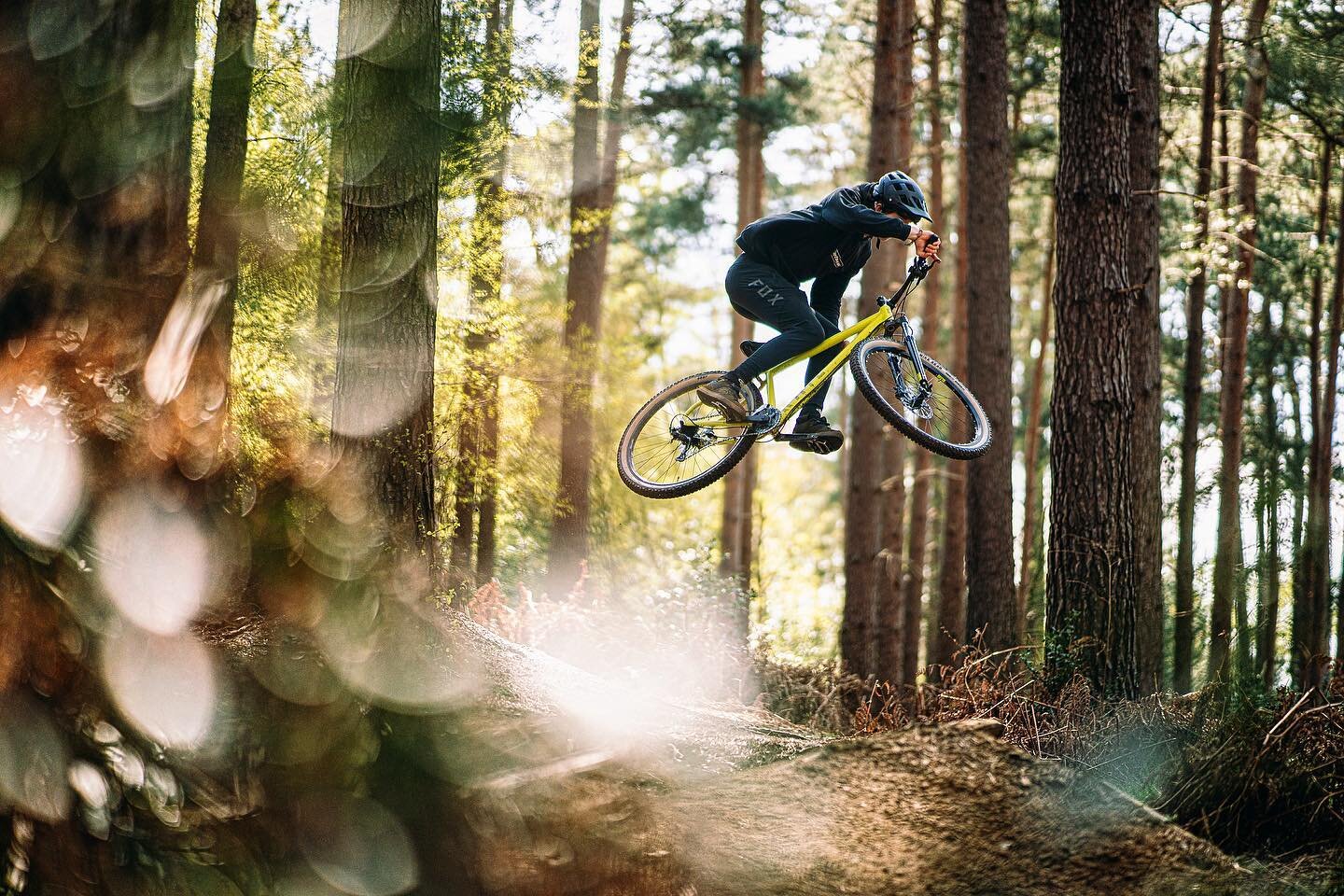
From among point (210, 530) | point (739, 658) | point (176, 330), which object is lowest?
point (739, 658)

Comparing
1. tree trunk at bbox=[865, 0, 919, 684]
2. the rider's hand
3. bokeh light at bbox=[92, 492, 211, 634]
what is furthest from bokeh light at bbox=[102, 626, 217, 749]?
tree trunk at bbox=[865, 0, 919, 684]

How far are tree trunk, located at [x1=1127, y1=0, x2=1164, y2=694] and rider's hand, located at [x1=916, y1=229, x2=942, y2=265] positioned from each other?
12.0 ft

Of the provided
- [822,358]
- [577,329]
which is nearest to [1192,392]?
[577,329]

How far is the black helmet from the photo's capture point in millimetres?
5758

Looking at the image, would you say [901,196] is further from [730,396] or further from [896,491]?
[896,491]

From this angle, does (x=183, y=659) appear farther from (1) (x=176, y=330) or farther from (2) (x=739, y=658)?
(2) (x=739, y=658)

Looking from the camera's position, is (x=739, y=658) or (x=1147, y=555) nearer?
(x=1147, y=555)

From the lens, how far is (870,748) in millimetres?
3982

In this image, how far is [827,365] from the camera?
6.47 metres

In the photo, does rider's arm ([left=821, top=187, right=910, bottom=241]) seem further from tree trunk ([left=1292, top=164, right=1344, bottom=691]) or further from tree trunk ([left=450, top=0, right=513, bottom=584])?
tree trunk ([left=1292, top=164, right=1344, bottom=691])

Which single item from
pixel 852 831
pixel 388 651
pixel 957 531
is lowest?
pixel 852 831

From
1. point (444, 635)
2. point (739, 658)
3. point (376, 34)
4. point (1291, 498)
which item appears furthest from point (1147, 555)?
point (1291, 498)

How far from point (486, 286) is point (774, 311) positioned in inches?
186

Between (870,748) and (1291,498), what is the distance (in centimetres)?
2097
